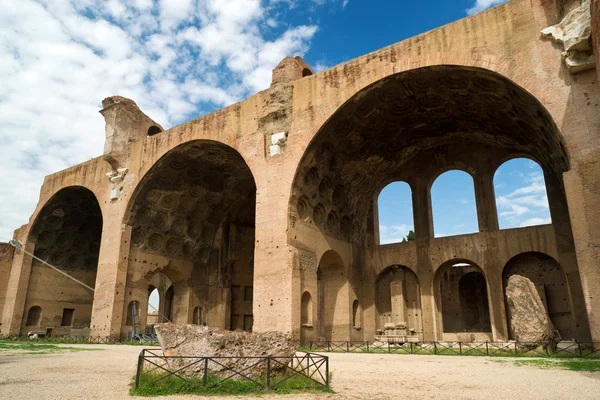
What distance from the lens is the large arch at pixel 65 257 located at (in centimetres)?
2350

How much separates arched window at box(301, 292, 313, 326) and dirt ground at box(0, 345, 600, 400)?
4.85 metres

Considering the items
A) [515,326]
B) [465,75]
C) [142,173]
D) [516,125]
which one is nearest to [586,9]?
[465,75]

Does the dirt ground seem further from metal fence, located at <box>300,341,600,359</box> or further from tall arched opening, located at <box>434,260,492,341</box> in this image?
tall arched opening, located at <box>434,260,492,341</box>

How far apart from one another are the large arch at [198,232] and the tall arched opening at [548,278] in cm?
1148

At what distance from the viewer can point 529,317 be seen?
11602 mm

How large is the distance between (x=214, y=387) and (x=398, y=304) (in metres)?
13.1

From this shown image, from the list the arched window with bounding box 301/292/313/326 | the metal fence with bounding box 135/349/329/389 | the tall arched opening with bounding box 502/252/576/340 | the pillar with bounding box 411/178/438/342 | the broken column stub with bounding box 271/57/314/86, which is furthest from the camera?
the pillar with bounding box 411/178/438/342

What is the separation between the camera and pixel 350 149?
1695 cm

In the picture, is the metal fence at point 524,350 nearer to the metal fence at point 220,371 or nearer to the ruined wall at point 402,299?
the ruined wall at point 402,299

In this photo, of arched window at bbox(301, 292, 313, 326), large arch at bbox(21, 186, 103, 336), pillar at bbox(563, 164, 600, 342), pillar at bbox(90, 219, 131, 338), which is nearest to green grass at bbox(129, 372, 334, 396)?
pillar at bbox(563, 164, 600, 342)

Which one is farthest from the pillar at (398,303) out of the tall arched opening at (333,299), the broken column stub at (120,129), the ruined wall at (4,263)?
the ruined wall at (4,263)

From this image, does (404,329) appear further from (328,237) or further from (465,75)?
(465,75)

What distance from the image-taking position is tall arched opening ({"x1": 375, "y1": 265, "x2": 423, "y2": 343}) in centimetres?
1697

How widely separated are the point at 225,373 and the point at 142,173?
47.7ft
